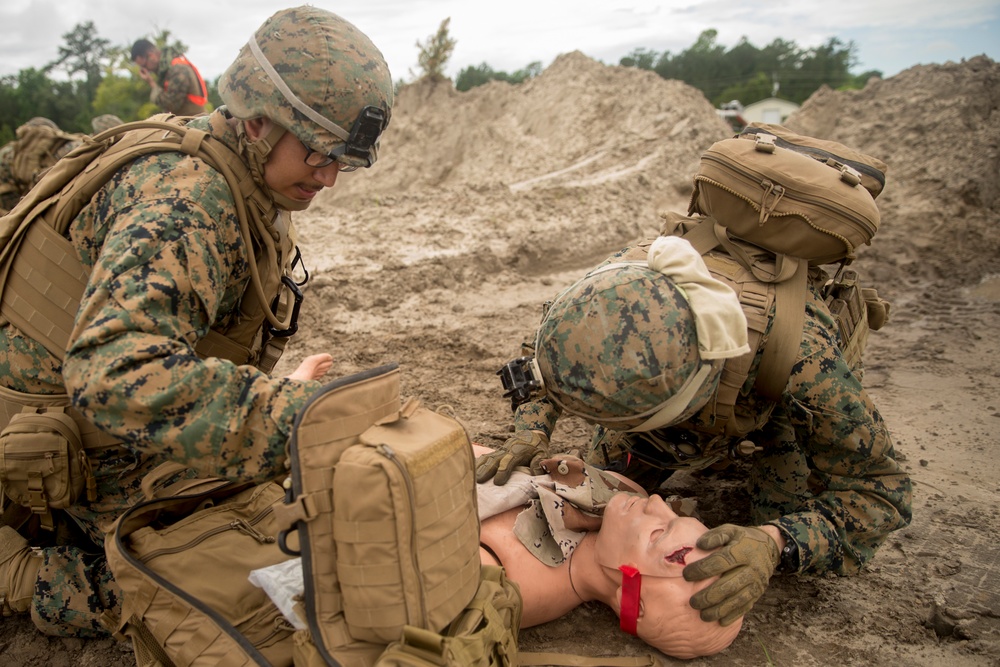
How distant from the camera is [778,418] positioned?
2.95 metres

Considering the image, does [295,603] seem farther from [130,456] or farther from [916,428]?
[916,428]

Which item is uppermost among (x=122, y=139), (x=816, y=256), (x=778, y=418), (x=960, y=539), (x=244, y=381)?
(x=122, y=139)

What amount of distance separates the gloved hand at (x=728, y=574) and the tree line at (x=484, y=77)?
13.7 meters

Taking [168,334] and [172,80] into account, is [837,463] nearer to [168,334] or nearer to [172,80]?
[168,334]

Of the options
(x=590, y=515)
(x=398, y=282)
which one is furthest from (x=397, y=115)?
(x=590, y=515)

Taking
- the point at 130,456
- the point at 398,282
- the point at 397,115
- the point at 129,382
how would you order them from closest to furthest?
the point at 129,382 < the point at 130,456 < the point at 398,282 < the point at 397,115

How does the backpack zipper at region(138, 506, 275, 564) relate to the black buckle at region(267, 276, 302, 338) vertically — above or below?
below

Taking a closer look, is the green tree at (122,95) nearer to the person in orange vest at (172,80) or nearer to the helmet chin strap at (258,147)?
the person in orange vest at (172,80)

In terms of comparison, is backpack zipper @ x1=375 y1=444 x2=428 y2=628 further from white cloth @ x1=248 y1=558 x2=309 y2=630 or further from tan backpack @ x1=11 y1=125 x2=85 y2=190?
tan backpack @ x1=11 y1=125 x2=85 y2=190

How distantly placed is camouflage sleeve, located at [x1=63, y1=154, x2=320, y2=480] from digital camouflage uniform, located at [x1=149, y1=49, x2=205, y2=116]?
18.6 ft

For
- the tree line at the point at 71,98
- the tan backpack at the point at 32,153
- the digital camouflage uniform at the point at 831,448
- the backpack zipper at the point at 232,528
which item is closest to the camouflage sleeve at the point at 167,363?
the backpack zipper at the point at 232,528

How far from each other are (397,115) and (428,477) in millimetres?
12092

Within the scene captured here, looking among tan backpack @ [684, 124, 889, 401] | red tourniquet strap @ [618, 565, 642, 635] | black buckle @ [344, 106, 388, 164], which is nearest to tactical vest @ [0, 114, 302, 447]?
black buckle @ [344, 106, 388, 164]

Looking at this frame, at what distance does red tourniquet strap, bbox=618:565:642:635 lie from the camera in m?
2.25
